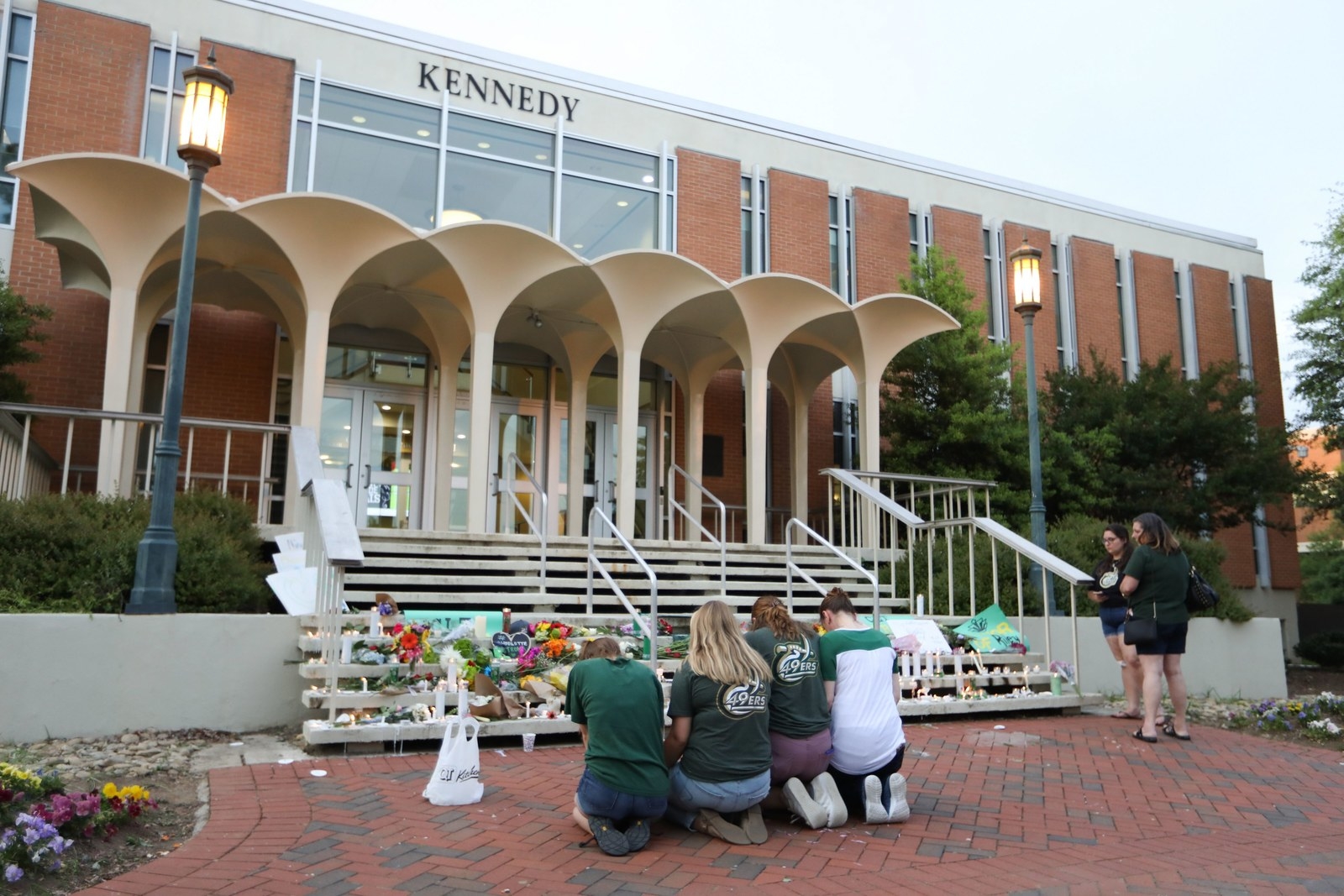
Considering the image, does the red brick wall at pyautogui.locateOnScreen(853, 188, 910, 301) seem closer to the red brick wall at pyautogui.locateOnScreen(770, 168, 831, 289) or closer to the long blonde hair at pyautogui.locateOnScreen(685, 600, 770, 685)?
the red brick wall at pyautogui.locateOnScreen(770, 168, 831, 289)

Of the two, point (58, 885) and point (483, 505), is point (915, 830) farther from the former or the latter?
point (483, 505)

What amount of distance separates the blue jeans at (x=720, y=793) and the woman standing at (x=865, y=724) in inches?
21.3

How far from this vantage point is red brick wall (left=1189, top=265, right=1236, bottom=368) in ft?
73.9

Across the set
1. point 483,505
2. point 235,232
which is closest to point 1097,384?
point 483,505

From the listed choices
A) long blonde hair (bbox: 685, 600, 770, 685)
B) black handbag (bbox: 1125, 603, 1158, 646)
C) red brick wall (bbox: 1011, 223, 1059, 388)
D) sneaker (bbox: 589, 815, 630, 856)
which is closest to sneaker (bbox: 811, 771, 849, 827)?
long blonde hair (bbox: 685, 600, 770, 685)

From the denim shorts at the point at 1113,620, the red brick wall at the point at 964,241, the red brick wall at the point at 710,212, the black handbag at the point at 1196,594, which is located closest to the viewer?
the black handbag at the point at 1196,594

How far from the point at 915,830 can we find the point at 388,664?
3966 millimetres

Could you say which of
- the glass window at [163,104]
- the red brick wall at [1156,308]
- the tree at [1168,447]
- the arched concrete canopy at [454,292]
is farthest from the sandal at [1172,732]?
the red brick wall at [1156,308]

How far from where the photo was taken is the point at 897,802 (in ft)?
16.1

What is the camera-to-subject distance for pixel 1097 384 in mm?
17484

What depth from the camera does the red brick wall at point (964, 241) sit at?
19.5 meters

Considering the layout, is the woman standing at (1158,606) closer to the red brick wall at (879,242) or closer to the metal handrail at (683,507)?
the metal handrail at (683,507)

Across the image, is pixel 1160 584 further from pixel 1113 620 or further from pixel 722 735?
pixel 722 735

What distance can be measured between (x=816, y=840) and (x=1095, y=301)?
19290mm
